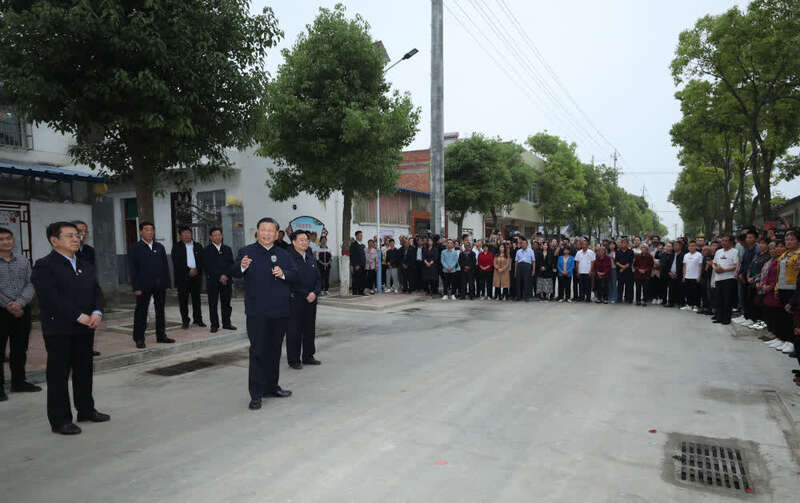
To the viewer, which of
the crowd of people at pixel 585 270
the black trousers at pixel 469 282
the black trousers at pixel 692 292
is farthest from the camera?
the black trousers at pixel 469 282

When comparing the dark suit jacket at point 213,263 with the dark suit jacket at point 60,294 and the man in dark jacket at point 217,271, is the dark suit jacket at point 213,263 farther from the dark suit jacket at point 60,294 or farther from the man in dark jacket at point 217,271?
the dark suit jacket at point 60,294

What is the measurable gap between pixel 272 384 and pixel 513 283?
→ 1121 centimetres

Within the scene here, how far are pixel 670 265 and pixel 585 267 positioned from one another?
2195mm

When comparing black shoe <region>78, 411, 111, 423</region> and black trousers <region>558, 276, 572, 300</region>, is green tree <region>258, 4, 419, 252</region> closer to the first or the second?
black trousers <region>558, 276, 572, 300</region>

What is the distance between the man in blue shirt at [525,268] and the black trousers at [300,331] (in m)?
9.12

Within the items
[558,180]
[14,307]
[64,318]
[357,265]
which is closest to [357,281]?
[357,265]

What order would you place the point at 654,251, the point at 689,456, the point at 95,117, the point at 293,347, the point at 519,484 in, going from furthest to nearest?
1. the point at 654,251
2. the point at 95,117
3. the point at 293,347
4. the point at 689,456
5. the point at 519,484

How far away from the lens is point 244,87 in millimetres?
9078

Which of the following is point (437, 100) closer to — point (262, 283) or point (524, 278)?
point (524, 278)

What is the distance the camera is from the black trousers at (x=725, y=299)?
11.2m

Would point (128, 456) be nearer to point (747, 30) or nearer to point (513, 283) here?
point (513, 283)

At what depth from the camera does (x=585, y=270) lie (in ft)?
49.4

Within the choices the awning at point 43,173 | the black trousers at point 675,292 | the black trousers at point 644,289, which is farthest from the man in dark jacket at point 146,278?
the black trousers at point 675,292

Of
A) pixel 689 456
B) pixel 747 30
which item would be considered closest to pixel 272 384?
pixel 689 456
